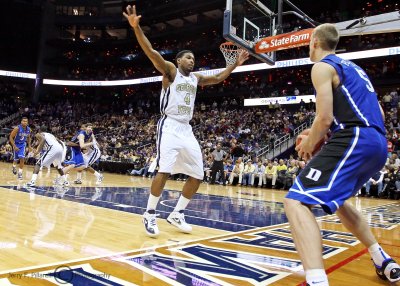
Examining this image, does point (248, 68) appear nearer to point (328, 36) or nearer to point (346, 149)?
point (328, 36)

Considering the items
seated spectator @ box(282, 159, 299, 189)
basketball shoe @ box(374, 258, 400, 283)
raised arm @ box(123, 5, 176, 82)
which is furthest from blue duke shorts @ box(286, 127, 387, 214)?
seated spectator @ box(282, 159, 299, 189)

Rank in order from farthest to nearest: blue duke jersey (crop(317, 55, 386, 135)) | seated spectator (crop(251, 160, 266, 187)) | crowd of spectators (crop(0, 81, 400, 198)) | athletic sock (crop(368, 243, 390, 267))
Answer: seated spectator (crop(251, 160, 266, 187)) → crowd of spectators (crop(0, 81, 400, 198)) → athletic sock (crop(368, 243, 390, 267)) → blue duke jersey (crop(317, 55, 386, 135))

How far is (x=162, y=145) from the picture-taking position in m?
3.89

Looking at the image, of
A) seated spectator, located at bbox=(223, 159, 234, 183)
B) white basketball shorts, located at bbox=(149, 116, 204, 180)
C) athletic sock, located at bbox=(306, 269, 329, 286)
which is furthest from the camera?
seated spectator, located at bbox=(223, 159, 234, 183)

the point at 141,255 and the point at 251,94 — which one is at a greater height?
the point at 251,94

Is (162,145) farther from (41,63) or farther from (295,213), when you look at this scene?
(41,63)

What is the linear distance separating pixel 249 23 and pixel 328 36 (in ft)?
20.7

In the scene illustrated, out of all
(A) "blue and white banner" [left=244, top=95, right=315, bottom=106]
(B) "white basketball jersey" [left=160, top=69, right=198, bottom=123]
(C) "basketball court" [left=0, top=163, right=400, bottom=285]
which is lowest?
(C) "basketball court" [left=0, top=163, right=400, bottom=285]

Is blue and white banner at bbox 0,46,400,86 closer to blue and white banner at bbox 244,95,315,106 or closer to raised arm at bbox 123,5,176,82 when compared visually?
blue and white banner at bbox 244,95,315,106

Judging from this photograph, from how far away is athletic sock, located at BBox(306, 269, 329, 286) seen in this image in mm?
1814

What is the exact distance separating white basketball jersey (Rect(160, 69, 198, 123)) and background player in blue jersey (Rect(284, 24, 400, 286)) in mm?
1930

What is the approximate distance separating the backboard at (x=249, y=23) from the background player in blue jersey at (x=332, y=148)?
558 cm

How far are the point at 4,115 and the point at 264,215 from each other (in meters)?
34.7

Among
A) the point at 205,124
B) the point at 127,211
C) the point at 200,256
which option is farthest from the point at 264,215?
the point at 205,124
